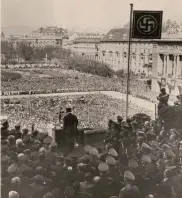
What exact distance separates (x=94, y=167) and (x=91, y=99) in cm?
113

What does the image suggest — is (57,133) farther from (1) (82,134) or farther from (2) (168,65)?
(2) (168,65)

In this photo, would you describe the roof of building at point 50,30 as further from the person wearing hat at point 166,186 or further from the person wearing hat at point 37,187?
the person wearing hat at point 166,186

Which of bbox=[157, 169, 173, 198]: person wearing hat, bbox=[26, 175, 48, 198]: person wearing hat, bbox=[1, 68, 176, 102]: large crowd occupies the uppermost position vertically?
bbox=[1, 68, 176, 102]: large crowd

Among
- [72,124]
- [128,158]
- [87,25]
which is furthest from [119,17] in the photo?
[128,158]

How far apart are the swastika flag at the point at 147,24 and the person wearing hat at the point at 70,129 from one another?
43.2 inches

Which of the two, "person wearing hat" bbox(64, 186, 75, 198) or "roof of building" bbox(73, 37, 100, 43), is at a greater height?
"roof of building" bbox(73, 37, 100, 43)

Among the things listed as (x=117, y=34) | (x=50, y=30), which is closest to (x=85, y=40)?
(x=117, y=34)

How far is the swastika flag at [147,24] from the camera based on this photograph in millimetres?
3900

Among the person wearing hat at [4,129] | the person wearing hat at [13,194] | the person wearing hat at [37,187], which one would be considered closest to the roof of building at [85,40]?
the person wearing hat at [4,129]

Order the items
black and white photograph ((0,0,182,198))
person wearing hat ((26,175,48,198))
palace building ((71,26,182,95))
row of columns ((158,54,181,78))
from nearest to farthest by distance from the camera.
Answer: person wearing hat ((26,175,48,198)) → black and white photograph ((0,0,182,198)) → palace building ((71,26,182,95)) → row of columns ((158,54,181,78))

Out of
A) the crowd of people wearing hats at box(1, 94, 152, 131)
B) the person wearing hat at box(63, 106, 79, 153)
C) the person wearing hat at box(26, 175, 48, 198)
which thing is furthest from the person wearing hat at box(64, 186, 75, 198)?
the crowd of people wearing hats at box(1, 94, 152, 131)

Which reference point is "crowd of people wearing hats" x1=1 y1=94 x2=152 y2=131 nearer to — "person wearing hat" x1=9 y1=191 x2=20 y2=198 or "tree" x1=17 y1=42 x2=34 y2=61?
"tree" x1=17 y1=42 x2=34 y2=61

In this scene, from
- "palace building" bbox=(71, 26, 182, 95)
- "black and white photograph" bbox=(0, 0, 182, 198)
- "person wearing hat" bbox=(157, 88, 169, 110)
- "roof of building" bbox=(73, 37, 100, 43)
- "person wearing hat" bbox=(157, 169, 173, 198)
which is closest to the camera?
"black and white photograph" bbox=(0, 0, 182, 198)

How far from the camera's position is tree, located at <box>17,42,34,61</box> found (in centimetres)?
346
